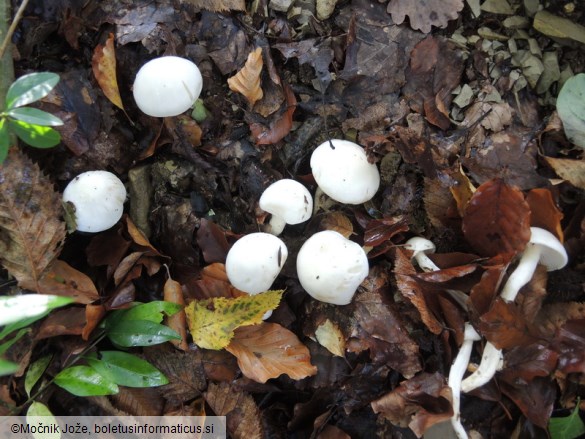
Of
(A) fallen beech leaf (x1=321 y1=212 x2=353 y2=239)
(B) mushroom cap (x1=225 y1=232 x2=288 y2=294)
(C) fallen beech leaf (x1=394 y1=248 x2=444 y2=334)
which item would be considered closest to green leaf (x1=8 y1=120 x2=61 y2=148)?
(B) mushroom cap (x1=225 y1=232 x2=288 y2=294)

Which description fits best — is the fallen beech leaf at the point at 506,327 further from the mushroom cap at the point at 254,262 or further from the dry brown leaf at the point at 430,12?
the dry brown leaf at the point at 430,12

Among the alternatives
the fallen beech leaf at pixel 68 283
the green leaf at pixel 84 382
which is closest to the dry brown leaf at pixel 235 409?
the green leaf at pixel 84 382

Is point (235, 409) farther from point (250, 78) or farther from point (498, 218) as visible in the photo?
point (250, 78)

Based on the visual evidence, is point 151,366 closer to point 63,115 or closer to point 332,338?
point 332,338

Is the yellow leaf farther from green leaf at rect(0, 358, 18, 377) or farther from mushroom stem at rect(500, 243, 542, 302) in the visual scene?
mushroom stem at rect(500, 243, 542, 302)

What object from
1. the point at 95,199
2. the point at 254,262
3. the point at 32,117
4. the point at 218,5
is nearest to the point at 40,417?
the point at 95,199

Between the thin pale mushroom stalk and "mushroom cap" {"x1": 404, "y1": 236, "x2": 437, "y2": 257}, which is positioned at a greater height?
"mushroom cap" {"x1": 404, "y1": 236, "x2": 437, "y2": 257}
